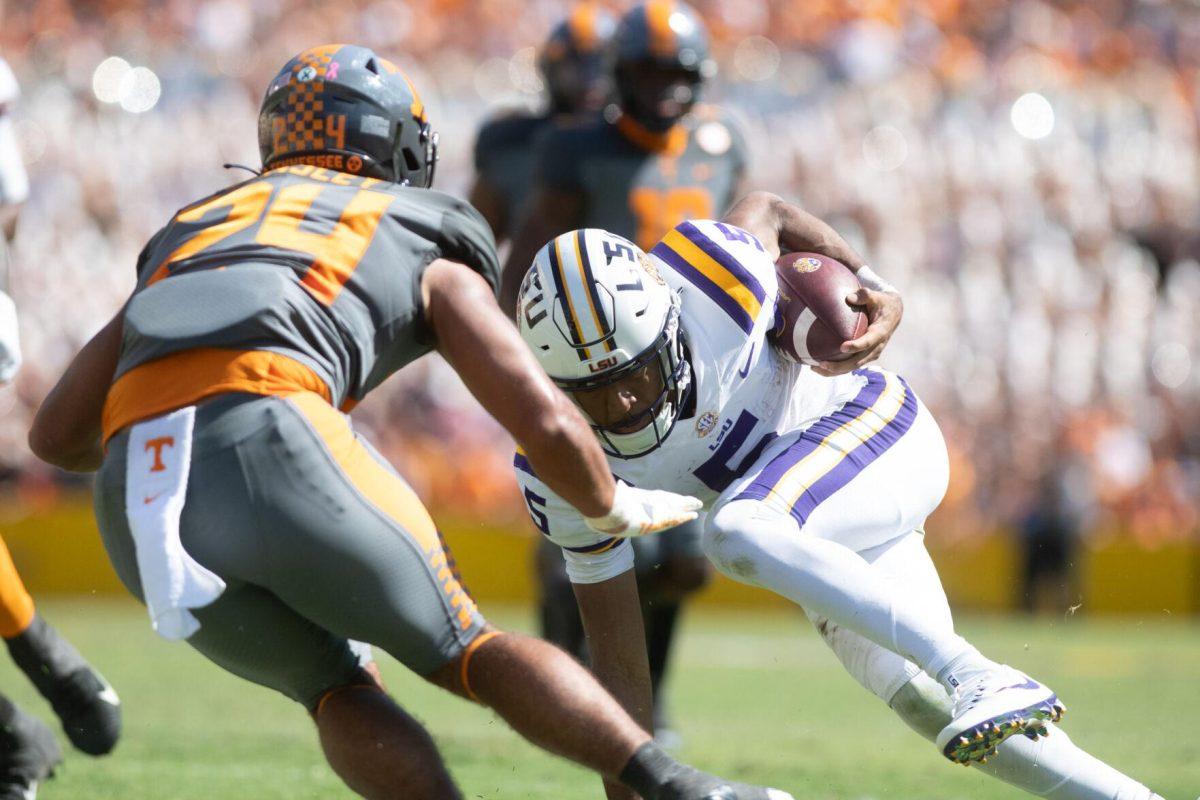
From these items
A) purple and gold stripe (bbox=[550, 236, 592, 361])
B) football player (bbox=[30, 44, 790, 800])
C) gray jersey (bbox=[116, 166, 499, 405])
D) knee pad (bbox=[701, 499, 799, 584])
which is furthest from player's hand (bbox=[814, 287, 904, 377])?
gray jersey (bbox=[116, 166, 499, 405])

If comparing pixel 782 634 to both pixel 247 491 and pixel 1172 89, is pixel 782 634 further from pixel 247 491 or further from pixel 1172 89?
pixel 247 491

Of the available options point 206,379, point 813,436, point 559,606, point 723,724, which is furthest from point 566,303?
point 723,724

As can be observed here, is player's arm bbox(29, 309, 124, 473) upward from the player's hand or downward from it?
downward

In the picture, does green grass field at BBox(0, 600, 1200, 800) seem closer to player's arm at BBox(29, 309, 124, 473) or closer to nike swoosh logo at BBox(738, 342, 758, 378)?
nike swoosh logo at BBox(738, 342, 758, 378)

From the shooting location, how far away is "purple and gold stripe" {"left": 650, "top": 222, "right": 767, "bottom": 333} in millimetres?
3840

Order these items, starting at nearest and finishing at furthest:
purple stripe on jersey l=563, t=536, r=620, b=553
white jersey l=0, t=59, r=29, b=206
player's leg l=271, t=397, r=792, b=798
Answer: player's leg l=271, t=397, r=792, b=798, purple stripe on jersey l=563, t=536, r=620, b=553, white jersey l=0, t=59, r=29, b=206

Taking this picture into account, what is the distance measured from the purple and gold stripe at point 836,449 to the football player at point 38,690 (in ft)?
5.33

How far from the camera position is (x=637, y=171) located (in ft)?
19.7

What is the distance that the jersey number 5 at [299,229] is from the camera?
2990 millimetres

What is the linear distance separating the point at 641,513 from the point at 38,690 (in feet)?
5.50

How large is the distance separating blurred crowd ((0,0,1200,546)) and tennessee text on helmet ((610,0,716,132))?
21.4 feet

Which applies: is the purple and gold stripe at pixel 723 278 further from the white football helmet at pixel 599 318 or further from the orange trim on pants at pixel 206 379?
the orange trim on pants at pixel 206 379

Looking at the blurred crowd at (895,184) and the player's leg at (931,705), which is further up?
the player's leg at (931,705)

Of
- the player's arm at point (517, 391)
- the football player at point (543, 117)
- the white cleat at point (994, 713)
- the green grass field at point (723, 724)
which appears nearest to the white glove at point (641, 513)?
the player's arm at point (517, 391)
